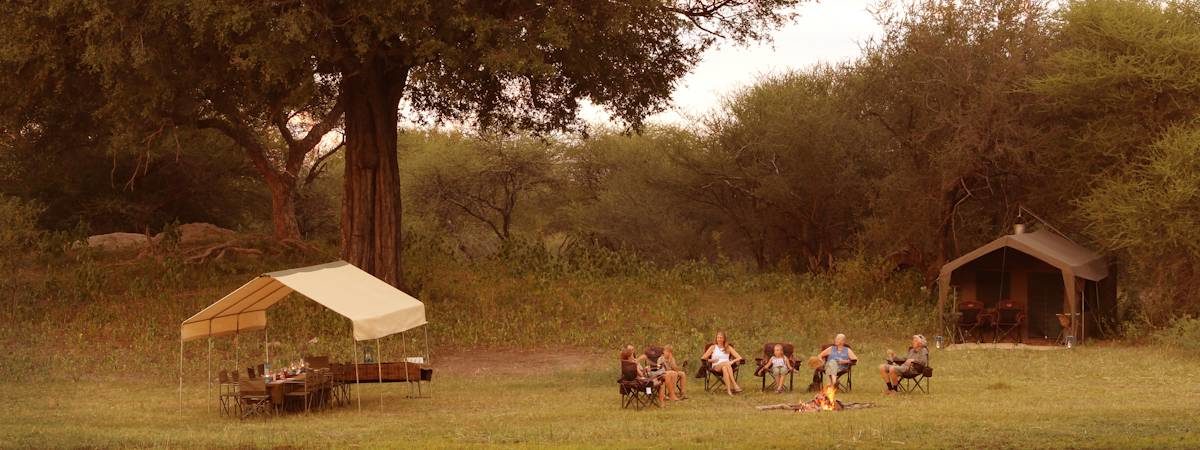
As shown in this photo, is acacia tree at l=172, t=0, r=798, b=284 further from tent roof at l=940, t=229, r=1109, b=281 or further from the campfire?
the campfire

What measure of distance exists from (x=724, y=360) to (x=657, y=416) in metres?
2.98

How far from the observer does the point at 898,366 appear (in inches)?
691

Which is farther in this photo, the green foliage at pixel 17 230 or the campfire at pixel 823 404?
the green foliage at pixel 17 230

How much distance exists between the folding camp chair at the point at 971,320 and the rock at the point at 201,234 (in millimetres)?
18610

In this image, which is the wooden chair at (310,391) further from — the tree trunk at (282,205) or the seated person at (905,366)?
the tree trunk at (282,205)

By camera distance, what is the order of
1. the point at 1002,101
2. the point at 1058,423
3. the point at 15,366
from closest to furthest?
the point at 1058,423, the point at 15,366, the point at 1002,101

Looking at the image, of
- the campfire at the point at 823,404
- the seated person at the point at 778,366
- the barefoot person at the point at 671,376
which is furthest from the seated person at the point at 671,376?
the campfire at the point at 823,404

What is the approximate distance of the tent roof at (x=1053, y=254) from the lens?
1021 inches

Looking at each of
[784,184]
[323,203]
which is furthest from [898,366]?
[323,203]

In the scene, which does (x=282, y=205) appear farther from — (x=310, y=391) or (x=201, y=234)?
(x=310, y=391)

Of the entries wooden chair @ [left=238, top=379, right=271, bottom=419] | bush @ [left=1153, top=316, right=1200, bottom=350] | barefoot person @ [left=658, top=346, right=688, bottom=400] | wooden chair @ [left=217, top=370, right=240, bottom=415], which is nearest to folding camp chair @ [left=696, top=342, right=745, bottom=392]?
barefoot person @ [left=658, top=346, right=688, bottom=400]

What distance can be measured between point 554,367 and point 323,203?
96.5 ft

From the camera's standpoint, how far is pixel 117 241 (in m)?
35.8

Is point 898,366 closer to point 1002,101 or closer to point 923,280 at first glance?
point 1002,101
